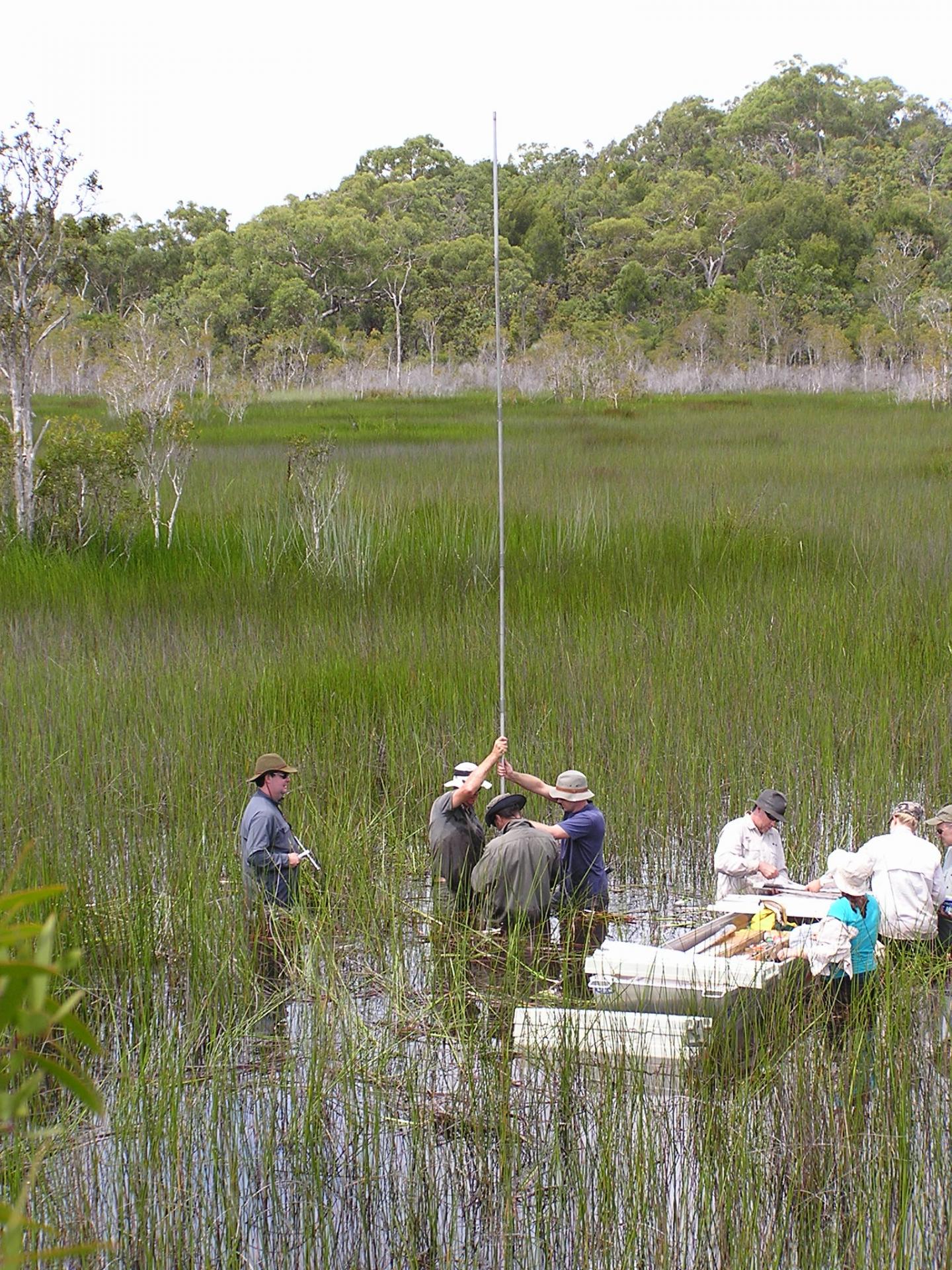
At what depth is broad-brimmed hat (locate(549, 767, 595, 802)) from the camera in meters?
6.11

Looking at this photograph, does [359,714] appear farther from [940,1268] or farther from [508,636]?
[940,1268]

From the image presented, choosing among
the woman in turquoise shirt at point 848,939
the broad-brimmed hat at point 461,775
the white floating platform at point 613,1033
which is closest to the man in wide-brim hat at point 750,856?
the woman in turquoise shirt at point 848,939

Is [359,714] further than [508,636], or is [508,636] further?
[508,636]

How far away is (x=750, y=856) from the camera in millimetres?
6059

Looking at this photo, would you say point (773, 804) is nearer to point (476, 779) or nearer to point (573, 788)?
point (573, 788)

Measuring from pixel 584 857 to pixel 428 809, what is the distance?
134 cm

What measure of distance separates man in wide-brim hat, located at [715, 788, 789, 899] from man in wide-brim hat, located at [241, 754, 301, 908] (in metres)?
1.87

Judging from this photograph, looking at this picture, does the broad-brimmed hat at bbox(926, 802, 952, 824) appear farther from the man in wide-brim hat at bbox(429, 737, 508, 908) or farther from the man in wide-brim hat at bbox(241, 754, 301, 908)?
the man in wide-brim hat at bbox(241, 754, 301, 908)

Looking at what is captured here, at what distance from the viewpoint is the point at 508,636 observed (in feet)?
32.1

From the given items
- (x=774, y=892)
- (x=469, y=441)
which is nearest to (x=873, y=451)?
(x=469, y=441)

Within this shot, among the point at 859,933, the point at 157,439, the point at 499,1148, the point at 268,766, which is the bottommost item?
the point at 499,1148

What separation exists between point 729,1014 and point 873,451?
16891 millimetres

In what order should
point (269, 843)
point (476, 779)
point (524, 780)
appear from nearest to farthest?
point (269, 843), point (476, 779), point (524, 780)

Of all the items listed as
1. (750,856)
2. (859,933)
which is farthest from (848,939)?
(750,856)
